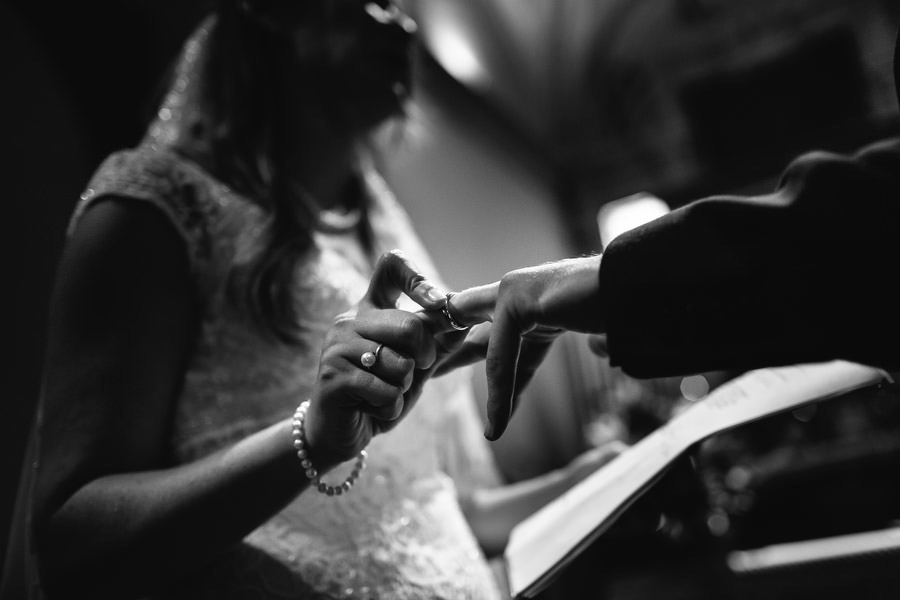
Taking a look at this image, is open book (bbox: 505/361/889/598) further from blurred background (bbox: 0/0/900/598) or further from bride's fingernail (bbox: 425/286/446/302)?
bride's fingernail (bbox: 425/286/446/302)

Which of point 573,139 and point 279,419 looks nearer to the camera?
point 279,419

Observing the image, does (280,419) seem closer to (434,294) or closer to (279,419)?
(279,419)

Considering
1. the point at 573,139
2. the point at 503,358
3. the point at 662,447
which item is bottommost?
the point at 662,447

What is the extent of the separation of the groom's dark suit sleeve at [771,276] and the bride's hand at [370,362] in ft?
0.54

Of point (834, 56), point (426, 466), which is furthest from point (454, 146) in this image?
point (834, 56)

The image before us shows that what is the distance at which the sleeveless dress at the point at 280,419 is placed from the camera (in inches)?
28.1

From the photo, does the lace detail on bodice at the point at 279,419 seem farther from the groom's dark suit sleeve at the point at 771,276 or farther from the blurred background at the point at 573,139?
the groom's dark suit sleeve at the point at 771,276

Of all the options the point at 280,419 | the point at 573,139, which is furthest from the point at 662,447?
the point at 573,139

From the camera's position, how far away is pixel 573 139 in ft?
22.0

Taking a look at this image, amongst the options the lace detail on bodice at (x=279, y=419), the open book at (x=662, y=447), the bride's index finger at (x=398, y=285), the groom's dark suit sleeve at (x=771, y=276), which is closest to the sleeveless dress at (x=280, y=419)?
the lace detail on bodice at (x=279, y=419)

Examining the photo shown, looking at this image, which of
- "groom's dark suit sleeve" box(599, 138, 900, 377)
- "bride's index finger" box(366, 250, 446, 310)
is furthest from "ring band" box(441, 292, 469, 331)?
"groom's dark suit sleeve" box(599, 138, 900, 377)

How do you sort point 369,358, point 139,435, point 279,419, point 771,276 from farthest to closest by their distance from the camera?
point 279,419 → point 139,435 → point 369,358 → point 771,276

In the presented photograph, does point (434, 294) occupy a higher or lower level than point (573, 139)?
lower

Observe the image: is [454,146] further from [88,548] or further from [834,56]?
[834,56]
